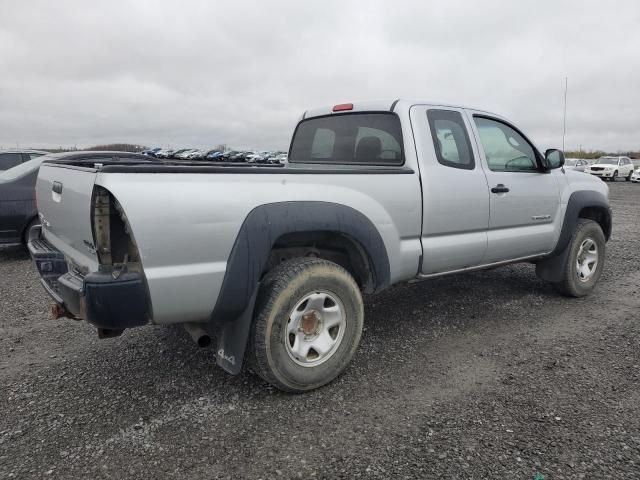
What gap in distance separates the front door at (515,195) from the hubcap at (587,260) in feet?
1.94

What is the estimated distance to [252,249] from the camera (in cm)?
276

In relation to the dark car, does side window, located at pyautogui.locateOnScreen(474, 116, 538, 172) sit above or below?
above

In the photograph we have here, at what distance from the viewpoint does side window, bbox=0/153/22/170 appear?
32.1 feet

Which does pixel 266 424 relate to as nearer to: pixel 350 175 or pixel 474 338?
pixel 350 175

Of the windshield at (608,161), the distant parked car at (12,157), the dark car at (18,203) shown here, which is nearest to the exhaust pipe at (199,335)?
the dark car at (18,203)

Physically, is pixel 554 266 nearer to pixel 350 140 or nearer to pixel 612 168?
pixel 350 140

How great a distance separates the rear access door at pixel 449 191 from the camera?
366 cm

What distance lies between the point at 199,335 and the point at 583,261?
4207mm

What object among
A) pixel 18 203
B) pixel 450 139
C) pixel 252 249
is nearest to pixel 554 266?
pixel 450 139

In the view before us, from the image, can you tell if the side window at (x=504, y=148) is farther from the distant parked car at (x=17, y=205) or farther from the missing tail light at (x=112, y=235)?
the distant parked car at (x=17, y=205)

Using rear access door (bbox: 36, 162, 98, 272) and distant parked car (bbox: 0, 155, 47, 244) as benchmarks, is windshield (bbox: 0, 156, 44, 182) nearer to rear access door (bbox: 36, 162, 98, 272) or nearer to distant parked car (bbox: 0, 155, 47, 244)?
distant parked car (bbox: 0, 155, 47, 244)

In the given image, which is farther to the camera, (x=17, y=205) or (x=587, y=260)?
(x=17, y=205)

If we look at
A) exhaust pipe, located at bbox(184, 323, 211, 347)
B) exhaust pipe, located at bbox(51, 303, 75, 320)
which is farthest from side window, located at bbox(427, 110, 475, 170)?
exhaust pipe, located at bbox(51, 303, 75, 320)

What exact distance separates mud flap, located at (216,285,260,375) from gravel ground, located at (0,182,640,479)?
0.94ft
